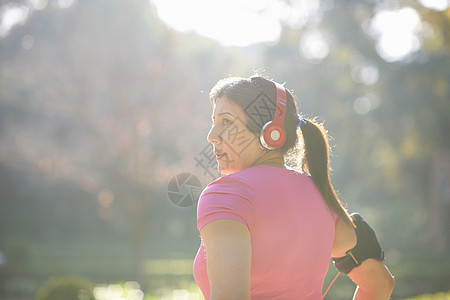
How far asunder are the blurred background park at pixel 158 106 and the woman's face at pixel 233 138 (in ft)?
35.2

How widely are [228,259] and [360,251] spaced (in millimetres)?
806

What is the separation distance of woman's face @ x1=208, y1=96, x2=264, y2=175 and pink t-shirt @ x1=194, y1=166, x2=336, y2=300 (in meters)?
0.16

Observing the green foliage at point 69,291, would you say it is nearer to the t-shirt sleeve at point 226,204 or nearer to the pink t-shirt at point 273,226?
the pink t-shirt at point 273,226

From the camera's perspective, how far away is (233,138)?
5.90 ft

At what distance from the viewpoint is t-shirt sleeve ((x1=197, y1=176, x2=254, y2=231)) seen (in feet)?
4.73

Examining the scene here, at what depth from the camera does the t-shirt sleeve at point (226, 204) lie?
4.73 ft

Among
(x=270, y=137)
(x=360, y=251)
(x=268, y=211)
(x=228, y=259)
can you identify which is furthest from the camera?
(x=360, y=251)

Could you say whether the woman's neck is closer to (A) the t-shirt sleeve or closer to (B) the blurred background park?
(A) the t-shirt sleeve

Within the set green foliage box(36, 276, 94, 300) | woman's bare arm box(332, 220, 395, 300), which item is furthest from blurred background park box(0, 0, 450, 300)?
woman's bare arm box(332, 220, 395, 300)

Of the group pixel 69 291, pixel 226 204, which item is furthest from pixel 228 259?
pixel 69 291

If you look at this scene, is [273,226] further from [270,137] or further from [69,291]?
[69,291]

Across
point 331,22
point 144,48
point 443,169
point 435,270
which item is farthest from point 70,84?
point 443,169

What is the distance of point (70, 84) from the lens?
18.1 metres

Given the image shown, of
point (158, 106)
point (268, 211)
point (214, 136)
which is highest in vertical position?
point (158, 106)
